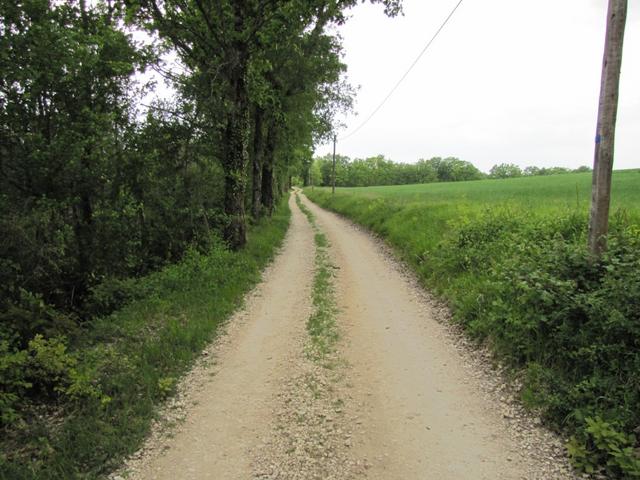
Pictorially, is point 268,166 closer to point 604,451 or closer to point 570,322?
point 570,322

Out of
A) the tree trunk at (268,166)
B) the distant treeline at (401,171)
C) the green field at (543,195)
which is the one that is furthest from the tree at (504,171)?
the tree trunk at (268,166)

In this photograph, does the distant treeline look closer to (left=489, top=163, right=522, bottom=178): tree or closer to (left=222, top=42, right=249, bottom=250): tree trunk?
(left=489, top=163, right=522, bottom=178): tree

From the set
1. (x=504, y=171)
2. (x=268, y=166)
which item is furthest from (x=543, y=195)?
(x=504, y=171)

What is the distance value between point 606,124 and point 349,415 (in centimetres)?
509

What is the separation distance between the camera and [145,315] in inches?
280

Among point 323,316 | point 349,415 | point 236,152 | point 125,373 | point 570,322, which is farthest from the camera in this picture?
point 236,152

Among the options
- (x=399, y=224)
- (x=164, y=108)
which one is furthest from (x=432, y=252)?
(x=164, y=108)

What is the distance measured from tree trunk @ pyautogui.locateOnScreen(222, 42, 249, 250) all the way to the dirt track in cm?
559

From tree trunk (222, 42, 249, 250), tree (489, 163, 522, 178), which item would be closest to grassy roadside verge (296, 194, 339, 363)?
tree trunk (222, 42, 249, 250)

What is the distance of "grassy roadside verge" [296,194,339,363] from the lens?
236 inches

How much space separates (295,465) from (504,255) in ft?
20.0

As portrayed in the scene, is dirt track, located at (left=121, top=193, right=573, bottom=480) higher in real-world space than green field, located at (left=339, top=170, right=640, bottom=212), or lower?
lower

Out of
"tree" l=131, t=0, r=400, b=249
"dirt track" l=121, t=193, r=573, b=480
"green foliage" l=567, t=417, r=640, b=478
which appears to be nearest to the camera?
"green foliage" l=567, t=417, r=640, b=478

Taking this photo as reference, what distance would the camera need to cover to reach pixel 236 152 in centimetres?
1213
